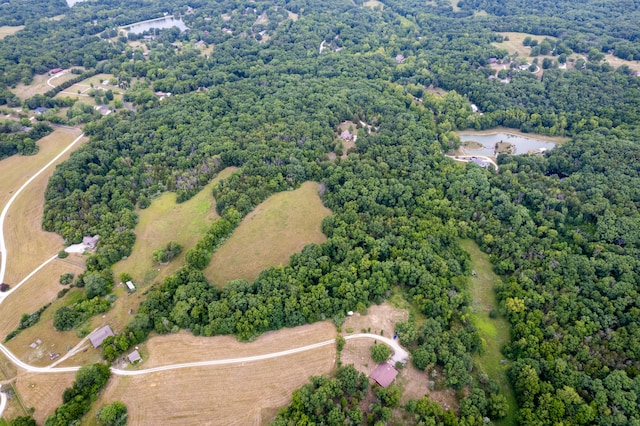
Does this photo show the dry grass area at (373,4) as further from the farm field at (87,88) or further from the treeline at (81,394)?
the treeline at (81,394)

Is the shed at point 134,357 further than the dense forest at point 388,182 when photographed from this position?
No

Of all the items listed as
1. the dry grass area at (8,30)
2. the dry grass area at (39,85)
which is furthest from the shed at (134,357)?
the dry grass area at (8,30)

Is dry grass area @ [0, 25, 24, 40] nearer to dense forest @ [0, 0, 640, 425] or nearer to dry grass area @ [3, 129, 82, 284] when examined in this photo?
dense forest @ [0, 0, 640, 425]

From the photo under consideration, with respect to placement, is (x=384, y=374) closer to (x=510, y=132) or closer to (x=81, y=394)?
(x=81, y=394)

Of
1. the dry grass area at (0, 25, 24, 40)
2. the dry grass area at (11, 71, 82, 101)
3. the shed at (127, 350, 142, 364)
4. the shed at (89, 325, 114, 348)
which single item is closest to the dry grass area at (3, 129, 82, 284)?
the shed at (89, 325, 114, 348)

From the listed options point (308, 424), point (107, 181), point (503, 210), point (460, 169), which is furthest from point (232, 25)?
point (308, 424)

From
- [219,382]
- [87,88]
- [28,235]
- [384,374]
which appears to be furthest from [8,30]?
[384,374]

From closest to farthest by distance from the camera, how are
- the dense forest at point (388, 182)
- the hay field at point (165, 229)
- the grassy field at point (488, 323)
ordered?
the dense forest at point (388, 182), the grassy field at point (488, 323), the hay field at point (165, 229)

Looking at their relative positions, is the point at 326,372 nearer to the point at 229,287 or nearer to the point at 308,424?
the point at 308,424
